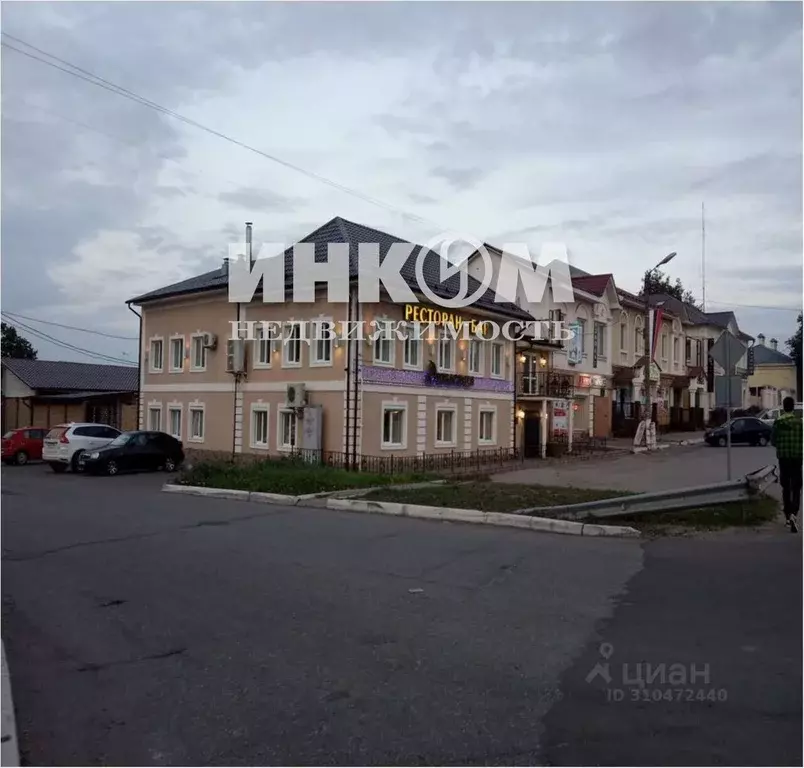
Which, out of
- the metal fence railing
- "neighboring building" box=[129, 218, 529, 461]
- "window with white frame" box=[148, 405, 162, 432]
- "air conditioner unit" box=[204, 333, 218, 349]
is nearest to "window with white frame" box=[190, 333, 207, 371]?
"neighboring building" box=[129, 218, 529, 461]

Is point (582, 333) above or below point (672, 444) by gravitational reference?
above

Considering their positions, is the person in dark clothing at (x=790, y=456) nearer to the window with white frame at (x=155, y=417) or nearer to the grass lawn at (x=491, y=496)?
the grass lawn at (x=491, y=496)

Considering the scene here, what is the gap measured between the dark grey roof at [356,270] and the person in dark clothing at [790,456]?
1524cm

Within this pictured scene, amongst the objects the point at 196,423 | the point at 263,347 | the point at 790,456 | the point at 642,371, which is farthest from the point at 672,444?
the point at 790,456

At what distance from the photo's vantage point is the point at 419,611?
23.9 feet

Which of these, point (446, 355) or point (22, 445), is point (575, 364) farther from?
point (22, 445)

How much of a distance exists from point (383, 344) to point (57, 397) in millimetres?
21464

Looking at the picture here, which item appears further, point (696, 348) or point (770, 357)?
point (770, 357)

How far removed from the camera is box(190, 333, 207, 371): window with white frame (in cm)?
2930

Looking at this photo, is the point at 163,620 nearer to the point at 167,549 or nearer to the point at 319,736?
the point at 319,736

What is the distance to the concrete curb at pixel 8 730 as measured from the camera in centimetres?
423

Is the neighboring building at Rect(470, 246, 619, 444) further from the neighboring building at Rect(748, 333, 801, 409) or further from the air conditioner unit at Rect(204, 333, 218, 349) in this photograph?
the neighboring building at Rect(748, 333, 801, 409)

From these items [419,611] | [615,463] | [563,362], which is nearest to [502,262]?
[563,362]

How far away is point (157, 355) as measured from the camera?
31.7m
